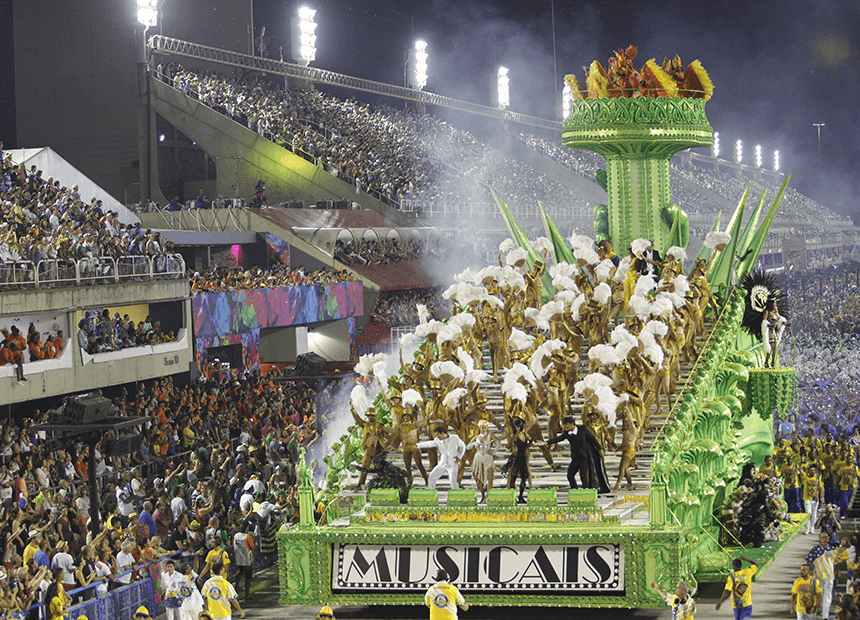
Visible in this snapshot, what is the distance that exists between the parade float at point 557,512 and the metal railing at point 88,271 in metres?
7.62

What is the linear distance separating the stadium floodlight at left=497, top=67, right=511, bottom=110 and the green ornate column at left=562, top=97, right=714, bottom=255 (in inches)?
1471

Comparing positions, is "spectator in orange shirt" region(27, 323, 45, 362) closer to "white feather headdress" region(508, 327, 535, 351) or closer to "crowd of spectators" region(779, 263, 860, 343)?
"white feather headdress" region(508, 327, 535, 351)

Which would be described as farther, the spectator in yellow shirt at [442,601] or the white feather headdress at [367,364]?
the white feather headdress at [367,364]

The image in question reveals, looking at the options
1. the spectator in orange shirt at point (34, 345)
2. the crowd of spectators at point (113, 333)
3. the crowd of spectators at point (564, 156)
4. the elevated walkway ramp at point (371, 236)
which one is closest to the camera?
the spectator in orange shirt at point (34, 345)

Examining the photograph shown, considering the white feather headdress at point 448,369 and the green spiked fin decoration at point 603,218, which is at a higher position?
the green spiked fin decoration at point 603,218

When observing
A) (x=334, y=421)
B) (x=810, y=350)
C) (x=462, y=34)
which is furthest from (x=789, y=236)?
(x=334, y=421)

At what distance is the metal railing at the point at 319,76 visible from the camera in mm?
43188

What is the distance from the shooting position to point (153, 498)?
17078mm

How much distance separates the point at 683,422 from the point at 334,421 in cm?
1012

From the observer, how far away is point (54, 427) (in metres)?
15.5

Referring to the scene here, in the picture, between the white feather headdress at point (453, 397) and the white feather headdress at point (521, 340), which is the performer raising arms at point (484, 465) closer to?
the white feather headdress at point (453, 397)

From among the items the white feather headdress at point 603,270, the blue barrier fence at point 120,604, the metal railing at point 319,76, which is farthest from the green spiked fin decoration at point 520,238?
the metal railing at point 319,76

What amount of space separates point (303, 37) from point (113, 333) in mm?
26716

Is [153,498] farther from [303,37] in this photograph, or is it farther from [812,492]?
[303,37]
